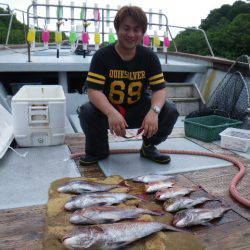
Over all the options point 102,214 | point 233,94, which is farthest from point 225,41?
point 102,214

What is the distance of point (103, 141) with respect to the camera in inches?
149

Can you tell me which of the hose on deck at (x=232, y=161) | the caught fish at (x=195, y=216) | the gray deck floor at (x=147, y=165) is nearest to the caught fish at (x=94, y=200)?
the caught fish at (x=195, y=216)

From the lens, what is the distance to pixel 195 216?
8.09 ft

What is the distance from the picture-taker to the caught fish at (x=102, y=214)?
2344mm

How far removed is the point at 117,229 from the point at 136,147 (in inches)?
88.2

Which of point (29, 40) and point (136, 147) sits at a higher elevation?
point (29, 40)

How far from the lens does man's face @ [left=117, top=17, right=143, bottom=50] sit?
3.34 m

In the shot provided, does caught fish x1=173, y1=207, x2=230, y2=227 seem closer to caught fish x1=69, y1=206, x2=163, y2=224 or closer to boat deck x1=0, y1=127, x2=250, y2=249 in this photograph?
boat deck x1=0, y1=127, x2=250, y2=249

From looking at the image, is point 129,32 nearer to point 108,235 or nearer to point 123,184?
point 123,184

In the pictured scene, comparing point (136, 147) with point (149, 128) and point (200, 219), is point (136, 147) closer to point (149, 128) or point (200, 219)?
point (149, 128)

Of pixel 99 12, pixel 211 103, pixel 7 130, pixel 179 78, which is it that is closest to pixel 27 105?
pixel 7 130

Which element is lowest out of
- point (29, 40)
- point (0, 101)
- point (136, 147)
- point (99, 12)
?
point (136, 147)

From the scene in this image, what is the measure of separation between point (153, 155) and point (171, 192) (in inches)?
39.4

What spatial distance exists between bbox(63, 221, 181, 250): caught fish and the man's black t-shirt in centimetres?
169
